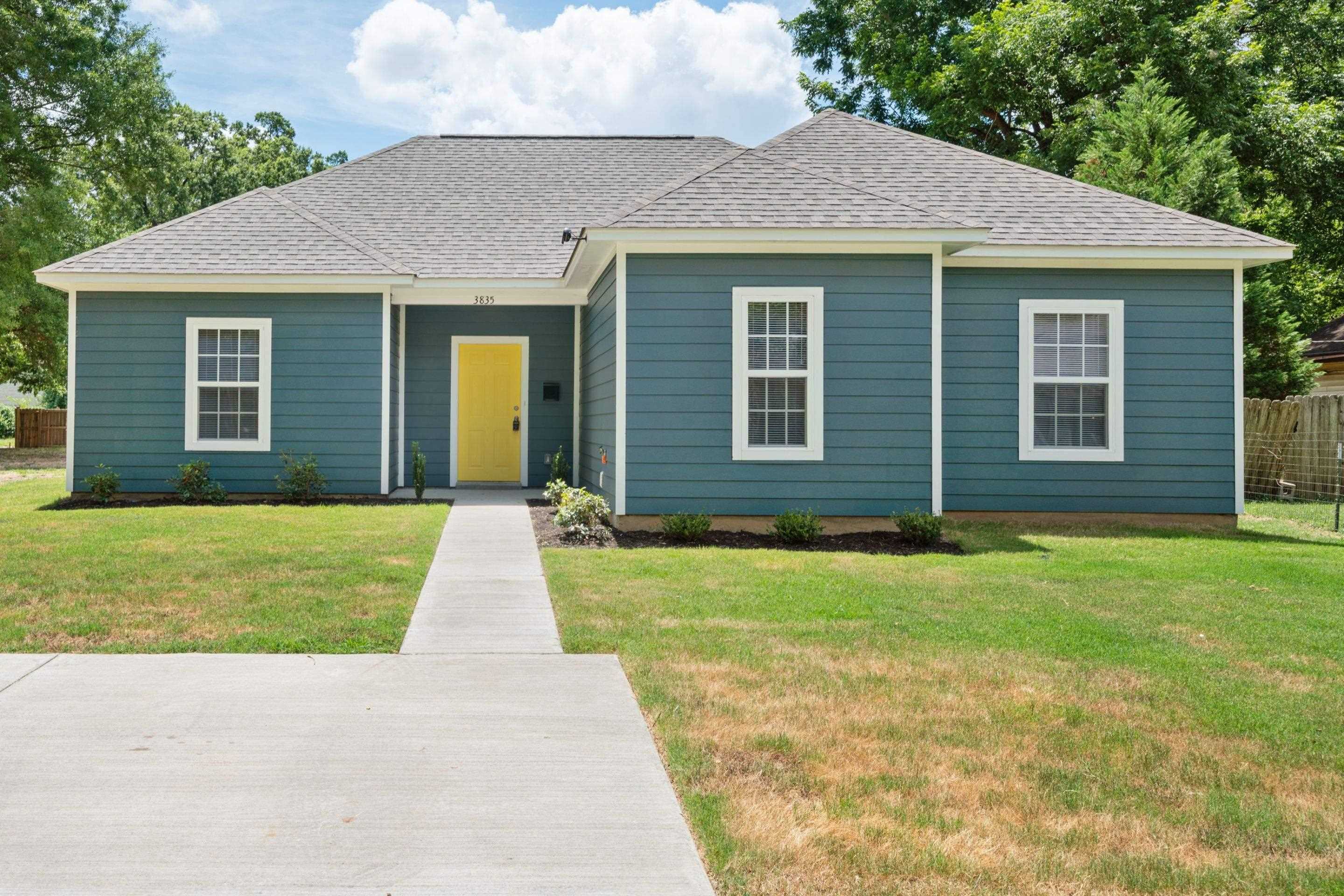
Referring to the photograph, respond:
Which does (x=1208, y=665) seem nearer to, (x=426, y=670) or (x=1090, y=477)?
(x=426, y=670)

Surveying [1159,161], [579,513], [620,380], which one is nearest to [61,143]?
[620,380]

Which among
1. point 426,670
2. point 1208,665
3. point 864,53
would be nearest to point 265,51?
point 864,53

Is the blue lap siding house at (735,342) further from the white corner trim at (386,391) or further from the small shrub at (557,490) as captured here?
the small shrub at (557,490)

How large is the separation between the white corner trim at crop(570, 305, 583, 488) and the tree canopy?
16.5m

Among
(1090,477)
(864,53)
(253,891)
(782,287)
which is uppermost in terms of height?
(864,53)

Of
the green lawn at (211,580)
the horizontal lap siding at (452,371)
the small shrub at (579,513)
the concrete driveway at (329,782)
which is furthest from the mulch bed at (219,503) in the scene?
the concrete driveway at (329,782)

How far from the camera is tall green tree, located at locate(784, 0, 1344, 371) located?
72.3ft

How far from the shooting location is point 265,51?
2180cm

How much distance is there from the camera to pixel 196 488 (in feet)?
41.6

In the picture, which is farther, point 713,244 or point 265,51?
point 265,51

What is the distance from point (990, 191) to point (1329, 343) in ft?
52.4

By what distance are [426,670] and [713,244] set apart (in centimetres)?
620

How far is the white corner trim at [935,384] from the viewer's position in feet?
33.4

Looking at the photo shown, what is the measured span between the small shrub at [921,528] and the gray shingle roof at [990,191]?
130 inches
